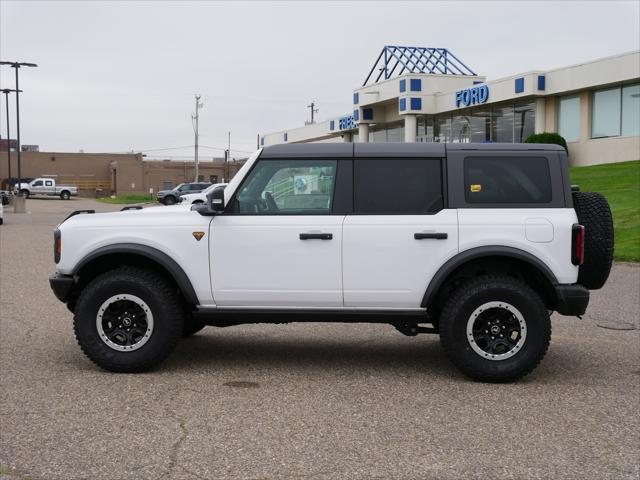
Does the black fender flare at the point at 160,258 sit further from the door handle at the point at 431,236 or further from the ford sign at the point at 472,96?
the ford sign at the point at 472,96

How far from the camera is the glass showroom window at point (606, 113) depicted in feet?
128

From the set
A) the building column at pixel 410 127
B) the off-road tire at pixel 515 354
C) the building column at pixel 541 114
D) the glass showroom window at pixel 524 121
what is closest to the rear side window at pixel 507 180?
the off-road tire at pixel 515 354

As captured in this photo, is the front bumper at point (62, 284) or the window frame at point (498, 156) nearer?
the window frame at point (498, 156)

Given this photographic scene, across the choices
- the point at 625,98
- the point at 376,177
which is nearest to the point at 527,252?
the point at 376,177

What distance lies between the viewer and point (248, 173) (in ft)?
23.1

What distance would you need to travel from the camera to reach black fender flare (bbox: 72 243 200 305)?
695cm

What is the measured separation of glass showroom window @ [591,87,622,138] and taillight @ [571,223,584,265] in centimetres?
3464

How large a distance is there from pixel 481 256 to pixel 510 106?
4139 centimetres

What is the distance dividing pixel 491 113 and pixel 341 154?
42.8 meters

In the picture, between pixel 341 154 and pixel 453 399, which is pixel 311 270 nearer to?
pixel 341 154

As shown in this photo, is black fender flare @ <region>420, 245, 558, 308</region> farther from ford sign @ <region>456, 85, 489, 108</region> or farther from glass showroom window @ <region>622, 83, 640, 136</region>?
ford sign @ <region>456, 85, 489, 108</region>

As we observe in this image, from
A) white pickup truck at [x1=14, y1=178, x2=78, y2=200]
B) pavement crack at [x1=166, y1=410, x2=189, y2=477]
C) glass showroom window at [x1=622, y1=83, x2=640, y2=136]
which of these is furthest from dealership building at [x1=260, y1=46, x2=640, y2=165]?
pavement crack at [x1=166, y1=410, x2=189, y2=477]

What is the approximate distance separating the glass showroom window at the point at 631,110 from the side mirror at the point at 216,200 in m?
A: 34.6

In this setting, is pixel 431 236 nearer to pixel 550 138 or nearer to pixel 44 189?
pixel 550 138
